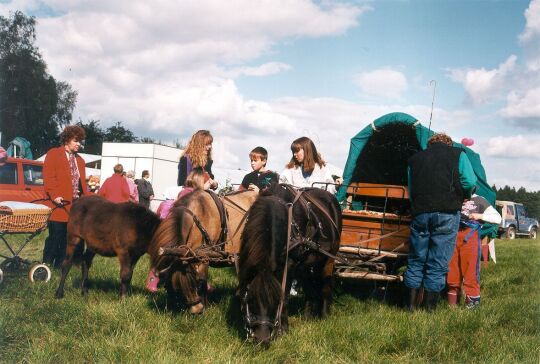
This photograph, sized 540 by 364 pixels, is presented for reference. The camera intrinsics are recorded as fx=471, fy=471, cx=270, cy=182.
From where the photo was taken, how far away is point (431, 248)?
5426 millimetres

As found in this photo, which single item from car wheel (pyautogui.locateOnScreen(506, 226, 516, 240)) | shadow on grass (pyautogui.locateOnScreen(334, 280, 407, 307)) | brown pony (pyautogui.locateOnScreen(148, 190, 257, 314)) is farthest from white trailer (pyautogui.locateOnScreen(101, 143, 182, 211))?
car wheel (pyautogui.locateOnScreen(506, 226, 516, 240))

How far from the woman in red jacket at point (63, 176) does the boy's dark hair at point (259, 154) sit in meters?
2.39

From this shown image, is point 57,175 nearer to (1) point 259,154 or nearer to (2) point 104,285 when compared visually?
(2) point 104,285

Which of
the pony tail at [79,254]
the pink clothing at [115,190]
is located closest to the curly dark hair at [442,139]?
the pony tail at [79,254]

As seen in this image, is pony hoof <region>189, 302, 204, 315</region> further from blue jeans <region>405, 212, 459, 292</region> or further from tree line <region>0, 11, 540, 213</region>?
tree line <region>0, 11, 540, 213</region>

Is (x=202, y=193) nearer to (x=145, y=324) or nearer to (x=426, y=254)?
(x=145, y=324)

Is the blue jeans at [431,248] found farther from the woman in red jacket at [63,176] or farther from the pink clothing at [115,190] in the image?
the pink clothing at [115,190]

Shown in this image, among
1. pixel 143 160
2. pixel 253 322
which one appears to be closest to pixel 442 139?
pixel 253 322

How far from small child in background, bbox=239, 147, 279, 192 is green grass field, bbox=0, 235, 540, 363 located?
68.9 inches

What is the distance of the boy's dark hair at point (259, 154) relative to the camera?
258 inches

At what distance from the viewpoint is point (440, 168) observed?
522 centimetres

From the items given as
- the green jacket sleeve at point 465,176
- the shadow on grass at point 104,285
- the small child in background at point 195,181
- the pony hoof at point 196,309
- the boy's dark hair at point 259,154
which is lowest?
the shadow on grass at point 104,285

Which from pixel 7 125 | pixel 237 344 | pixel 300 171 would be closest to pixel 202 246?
pixel 237 344

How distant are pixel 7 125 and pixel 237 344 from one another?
35699mm
